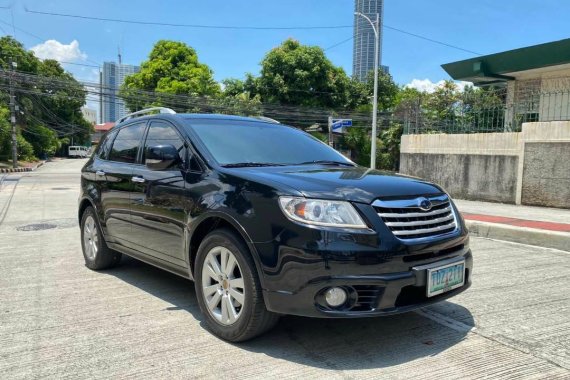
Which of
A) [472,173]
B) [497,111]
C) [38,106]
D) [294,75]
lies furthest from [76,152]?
[497,111]

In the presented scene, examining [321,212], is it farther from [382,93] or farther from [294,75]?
[382,93]

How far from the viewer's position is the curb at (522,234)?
709cm

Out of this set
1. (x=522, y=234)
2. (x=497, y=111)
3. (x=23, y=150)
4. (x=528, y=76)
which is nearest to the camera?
(x=522, y=234)

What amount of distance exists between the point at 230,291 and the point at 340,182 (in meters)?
1.09

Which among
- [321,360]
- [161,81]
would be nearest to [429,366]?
[321,360]

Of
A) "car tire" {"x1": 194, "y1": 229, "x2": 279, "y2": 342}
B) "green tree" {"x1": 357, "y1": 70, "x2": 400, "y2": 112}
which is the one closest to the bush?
"green tree" {"x1": 357, "y1": 70, "x2": 400, "y2": 112}

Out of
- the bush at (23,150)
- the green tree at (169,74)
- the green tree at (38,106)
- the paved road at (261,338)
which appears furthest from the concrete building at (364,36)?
the bush at (23,150)

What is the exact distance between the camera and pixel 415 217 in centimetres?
331

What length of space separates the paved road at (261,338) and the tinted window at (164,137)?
1.39m

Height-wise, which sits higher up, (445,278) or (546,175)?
(546,175)

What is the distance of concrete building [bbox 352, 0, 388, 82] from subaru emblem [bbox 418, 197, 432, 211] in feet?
67.5

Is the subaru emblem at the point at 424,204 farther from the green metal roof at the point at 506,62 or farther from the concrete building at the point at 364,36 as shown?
the concrete building at the point at 364,36

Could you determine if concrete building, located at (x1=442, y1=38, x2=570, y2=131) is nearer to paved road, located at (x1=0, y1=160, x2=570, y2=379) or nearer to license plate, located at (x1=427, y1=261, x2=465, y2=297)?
paved road, located at (x1=0, y1=160, x2=570, y2=379)

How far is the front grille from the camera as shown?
10.4 feet
